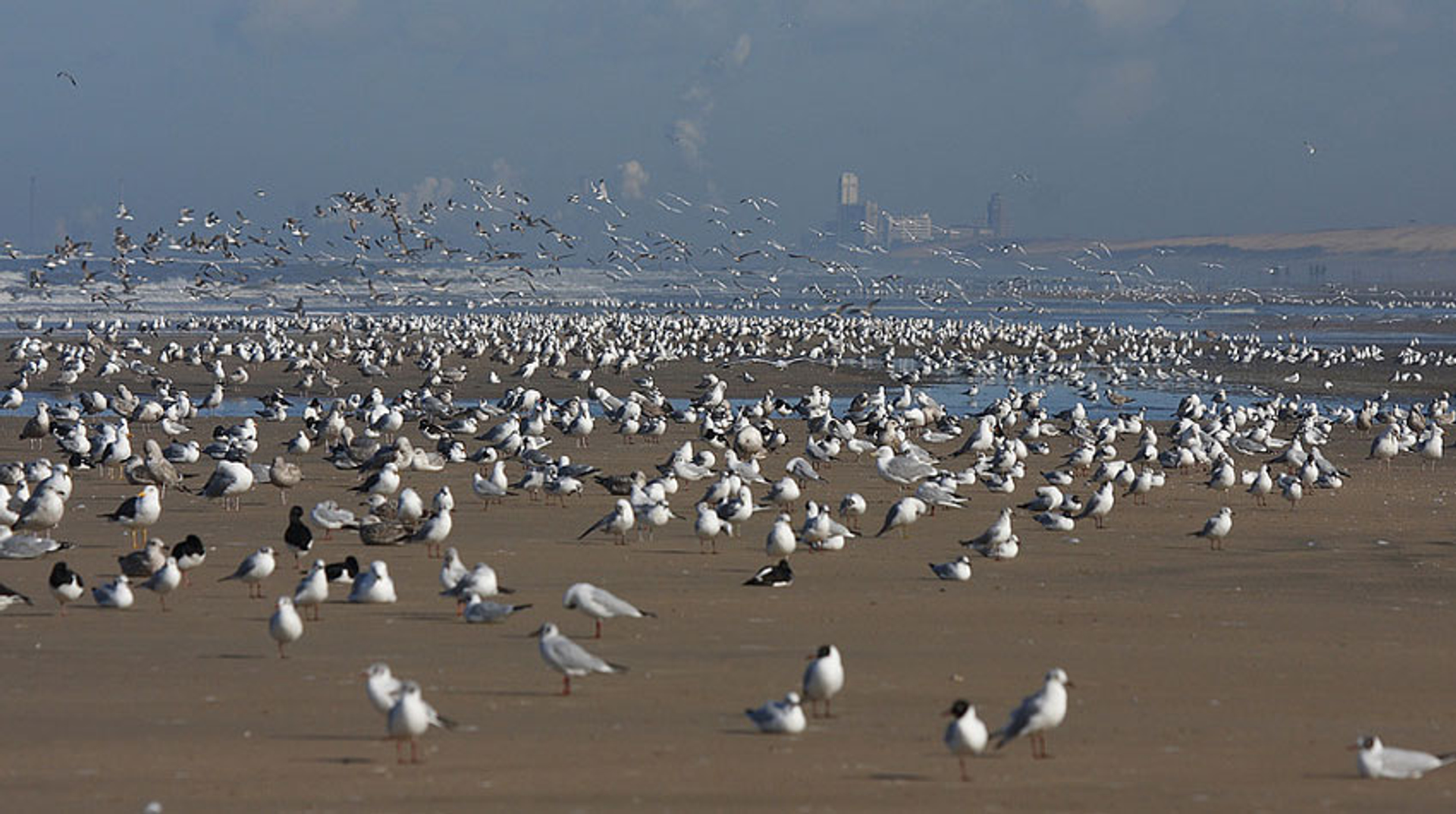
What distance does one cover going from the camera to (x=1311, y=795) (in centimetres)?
907

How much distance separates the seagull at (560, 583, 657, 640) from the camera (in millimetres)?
12750

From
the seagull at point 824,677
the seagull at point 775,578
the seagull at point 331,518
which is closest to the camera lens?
the seagull at point 824,677

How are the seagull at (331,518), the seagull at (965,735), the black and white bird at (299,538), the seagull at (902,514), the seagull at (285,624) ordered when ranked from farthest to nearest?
the seagull at (902,514) → the seagull at (331,518) → the black and white bird at (299,538) → the seagull at (285,624) → the seagull at (965,735)

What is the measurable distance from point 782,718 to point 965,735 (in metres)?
1.21

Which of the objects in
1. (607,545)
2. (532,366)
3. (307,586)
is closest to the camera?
(307,586)

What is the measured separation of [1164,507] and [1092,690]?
35.2ft

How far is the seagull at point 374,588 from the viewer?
1413cm

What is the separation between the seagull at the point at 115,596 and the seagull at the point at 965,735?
7186 millimetres

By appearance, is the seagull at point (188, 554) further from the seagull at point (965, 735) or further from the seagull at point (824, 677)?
the seagull at point (965, 735)

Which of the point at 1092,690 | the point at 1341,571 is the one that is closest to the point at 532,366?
the point at 1341,571

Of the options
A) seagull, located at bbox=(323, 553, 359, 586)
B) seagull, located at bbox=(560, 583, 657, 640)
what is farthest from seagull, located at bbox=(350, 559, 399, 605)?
seagull, located at bbox=(560, 583, 657, 640)

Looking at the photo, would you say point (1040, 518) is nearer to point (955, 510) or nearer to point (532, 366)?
point (955, 510)

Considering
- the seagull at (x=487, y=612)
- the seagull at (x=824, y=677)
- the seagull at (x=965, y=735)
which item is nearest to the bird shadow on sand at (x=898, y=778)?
the seagull at (x=965, y=735)

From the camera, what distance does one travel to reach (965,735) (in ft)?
29.9
